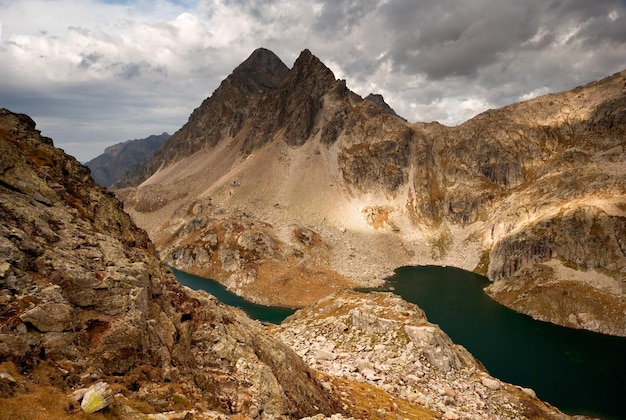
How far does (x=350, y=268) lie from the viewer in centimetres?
12669

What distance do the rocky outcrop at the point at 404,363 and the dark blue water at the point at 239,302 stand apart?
123 feet

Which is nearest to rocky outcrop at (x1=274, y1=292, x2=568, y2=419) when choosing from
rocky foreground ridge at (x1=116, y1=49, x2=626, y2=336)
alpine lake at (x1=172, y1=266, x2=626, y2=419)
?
alpine lake at (x1=172, y1=266, x2=626, y2=419)

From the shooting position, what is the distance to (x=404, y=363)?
40.2 m

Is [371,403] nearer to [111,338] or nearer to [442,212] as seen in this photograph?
[111,338]

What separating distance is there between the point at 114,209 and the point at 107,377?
16912mm

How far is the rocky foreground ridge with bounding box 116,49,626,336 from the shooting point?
355 ft

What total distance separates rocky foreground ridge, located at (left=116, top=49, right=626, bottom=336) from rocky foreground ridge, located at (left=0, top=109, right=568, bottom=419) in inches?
2996

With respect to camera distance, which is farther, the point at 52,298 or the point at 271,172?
the point at 271,172

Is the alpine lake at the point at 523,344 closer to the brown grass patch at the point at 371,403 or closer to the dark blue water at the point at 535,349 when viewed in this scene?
the dark blue water at the point at 535,349

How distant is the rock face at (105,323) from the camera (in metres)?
14.8

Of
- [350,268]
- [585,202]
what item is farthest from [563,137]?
[350,268]

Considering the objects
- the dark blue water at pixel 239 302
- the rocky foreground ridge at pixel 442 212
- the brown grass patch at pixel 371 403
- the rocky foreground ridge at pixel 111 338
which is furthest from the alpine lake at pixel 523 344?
the brown grass patch at pixel 371 403

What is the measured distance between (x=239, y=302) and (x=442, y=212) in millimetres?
108925

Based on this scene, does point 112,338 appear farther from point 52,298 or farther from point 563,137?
point 563,137
